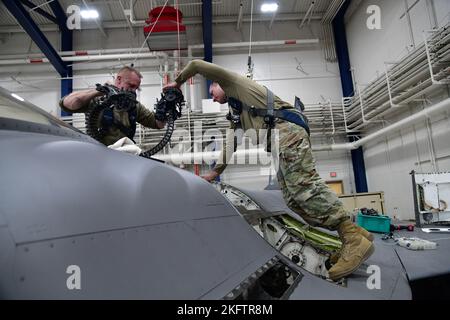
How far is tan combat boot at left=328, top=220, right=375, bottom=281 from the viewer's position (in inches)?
57.6

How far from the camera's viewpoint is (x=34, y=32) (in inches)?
244

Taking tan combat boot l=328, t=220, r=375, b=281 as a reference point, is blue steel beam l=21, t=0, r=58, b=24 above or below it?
above

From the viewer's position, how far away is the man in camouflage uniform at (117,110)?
7.11 ft

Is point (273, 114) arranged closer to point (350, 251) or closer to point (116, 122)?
point (350, 251)

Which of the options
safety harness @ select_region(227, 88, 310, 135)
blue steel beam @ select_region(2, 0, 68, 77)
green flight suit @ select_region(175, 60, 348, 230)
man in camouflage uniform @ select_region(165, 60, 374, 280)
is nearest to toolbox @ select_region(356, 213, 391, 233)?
man in camouflage uniform @ select_region(165, 60, 374, 280)

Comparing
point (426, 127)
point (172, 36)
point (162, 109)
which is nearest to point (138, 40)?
point (172, 36)

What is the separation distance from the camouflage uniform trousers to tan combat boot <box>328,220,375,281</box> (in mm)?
63

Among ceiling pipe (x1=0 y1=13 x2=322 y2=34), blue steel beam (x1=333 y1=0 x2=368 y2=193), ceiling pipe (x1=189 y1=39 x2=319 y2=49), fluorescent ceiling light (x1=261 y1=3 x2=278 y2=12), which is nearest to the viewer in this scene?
fluorescent ceiling light (x1=261 y1=3 x2=278 y2=12)

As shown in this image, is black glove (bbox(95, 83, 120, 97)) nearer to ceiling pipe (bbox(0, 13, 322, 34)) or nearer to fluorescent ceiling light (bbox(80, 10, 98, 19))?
fluorescent ceiling light (bbox(80, 10, 98, 19))

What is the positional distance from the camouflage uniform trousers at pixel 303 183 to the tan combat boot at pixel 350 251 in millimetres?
63

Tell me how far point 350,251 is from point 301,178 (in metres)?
0.47

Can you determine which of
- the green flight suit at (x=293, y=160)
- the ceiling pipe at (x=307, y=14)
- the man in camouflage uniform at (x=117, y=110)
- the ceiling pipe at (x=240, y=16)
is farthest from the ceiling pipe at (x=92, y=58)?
the green flight suit at (x=293, y=160)

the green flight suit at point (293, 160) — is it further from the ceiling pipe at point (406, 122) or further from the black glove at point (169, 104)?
the ceiling pipe at point (406, 122)
